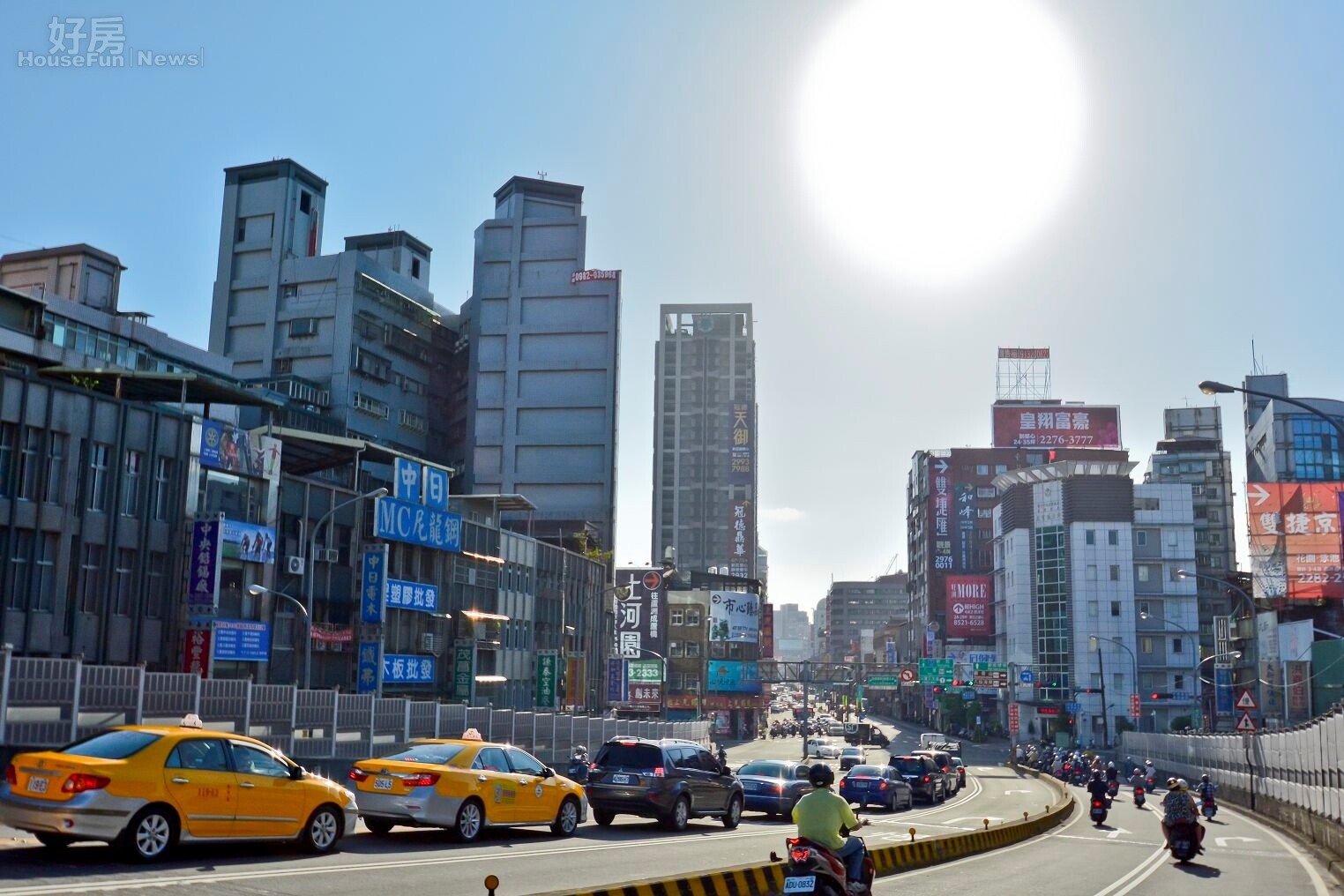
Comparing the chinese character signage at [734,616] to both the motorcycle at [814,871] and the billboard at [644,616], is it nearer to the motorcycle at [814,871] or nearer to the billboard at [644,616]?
the billboard at [644,616]

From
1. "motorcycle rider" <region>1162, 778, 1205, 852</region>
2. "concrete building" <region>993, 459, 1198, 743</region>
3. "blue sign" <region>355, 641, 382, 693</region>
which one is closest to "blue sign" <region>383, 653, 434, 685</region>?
"blue sign" <region>355, 641, 382, 693</region>

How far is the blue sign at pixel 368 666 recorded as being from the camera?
56.4 metres

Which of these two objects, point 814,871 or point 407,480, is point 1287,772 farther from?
point 407,480

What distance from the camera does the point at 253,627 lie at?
157ft

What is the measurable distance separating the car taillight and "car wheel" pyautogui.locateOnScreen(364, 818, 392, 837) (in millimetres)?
5683

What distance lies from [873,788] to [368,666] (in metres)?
28.8

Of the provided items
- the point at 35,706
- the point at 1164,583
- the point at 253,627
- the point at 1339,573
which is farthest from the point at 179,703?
the point at 1164,583

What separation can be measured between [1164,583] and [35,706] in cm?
10776

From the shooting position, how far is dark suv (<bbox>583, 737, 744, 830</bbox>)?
76.0 feet

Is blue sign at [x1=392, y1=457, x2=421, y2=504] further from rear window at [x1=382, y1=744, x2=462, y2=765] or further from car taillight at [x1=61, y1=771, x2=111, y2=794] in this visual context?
car taillight at [x1=61, y1=771, x2=111, y2=794]

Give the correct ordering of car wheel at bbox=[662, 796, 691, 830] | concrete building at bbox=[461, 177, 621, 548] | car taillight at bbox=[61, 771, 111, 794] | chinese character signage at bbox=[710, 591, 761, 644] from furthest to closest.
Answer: chinese character signage at bbox=[710, 591, 761, 644] → concrete building at bbox=[461, 177, 621, 548] → car wheel at bbox=[662, 796, 691, 830] → car taillight at bbox=[61, 771, 111, 794]

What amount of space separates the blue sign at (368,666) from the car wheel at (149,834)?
43315mm

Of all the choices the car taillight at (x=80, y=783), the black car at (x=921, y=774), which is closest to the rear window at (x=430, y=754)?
the car taillight at (x=80, y=783)

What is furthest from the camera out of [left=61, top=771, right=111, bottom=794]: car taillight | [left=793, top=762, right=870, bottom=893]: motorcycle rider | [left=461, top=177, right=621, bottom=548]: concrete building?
[left=461, top=177, right=621, bottom=548]: concrete building
